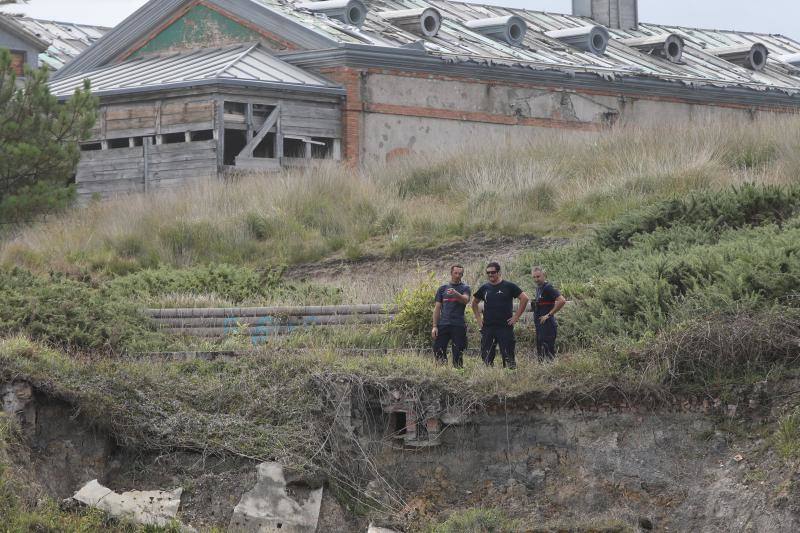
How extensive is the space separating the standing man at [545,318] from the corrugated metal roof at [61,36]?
95.8ft

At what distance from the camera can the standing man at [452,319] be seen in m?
16.0

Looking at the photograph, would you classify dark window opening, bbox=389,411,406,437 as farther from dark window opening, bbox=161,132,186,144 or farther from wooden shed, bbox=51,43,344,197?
dark window opening, bbox=161,132,186,144

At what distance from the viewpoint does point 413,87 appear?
3106cm

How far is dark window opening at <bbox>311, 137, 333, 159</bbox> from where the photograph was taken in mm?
30297

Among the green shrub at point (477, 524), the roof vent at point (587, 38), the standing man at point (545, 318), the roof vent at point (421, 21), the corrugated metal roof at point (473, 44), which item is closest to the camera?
the green shrub at point (477, 524)

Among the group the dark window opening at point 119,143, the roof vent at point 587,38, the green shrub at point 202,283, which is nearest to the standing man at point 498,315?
the green shrub at point 202,283

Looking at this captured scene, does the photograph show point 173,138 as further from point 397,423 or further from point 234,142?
point 397,423

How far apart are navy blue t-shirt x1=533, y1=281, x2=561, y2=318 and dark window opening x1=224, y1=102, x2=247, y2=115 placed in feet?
47.6

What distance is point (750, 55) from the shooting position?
40.9m

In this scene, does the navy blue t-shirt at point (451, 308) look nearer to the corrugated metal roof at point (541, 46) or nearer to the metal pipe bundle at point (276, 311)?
the metal pipe bundle at point (276, 311)

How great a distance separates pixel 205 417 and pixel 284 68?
642 inches

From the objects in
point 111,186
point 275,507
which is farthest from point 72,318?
point 111,186

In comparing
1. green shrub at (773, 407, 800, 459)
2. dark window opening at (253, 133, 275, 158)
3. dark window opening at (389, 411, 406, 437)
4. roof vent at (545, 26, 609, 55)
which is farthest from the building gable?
green shrub at (773, 407, 800, 459)

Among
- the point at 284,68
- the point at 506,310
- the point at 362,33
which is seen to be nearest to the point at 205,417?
the point at 506,310
